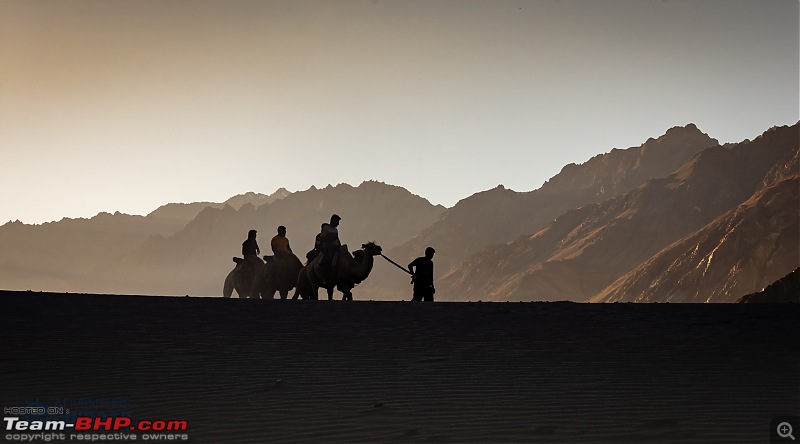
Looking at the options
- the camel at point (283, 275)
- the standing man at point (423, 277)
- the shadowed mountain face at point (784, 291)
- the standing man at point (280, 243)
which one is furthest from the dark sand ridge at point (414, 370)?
the shadowed mountain face at point (784, 291)

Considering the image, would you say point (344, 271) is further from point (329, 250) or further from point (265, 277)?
point (265, 277)

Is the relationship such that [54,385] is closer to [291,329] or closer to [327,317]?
[291,329]

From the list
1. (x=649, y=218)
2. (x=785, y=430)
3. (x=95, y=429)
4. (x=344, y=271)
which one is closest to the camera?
(x=785, y=430)

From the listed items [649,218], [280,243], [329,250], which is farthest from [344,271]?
[649,218]

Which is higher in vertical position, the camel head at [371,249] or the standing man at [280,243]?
the standing man at [280,243]

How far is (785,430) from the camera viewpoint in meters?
7.86

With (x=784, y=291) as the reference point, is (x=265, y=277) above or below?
below

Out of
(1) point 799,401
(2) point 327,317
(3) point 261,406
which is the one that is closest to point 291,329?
(2) point 327,317

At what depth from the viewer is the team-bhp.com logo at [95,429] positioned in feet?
25.3

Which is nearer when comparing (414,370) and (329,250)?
(414,370)

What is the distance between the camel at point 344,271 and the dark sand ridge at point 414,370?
568 cm

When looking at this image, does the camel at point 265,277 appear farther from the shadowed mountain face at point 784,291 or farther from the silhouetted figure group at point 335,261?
the shadowed mountain face at point 784,291

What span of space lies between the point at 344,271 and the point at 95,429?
650 inches

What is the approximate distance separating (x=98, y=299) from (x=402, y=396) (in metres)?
12.1
